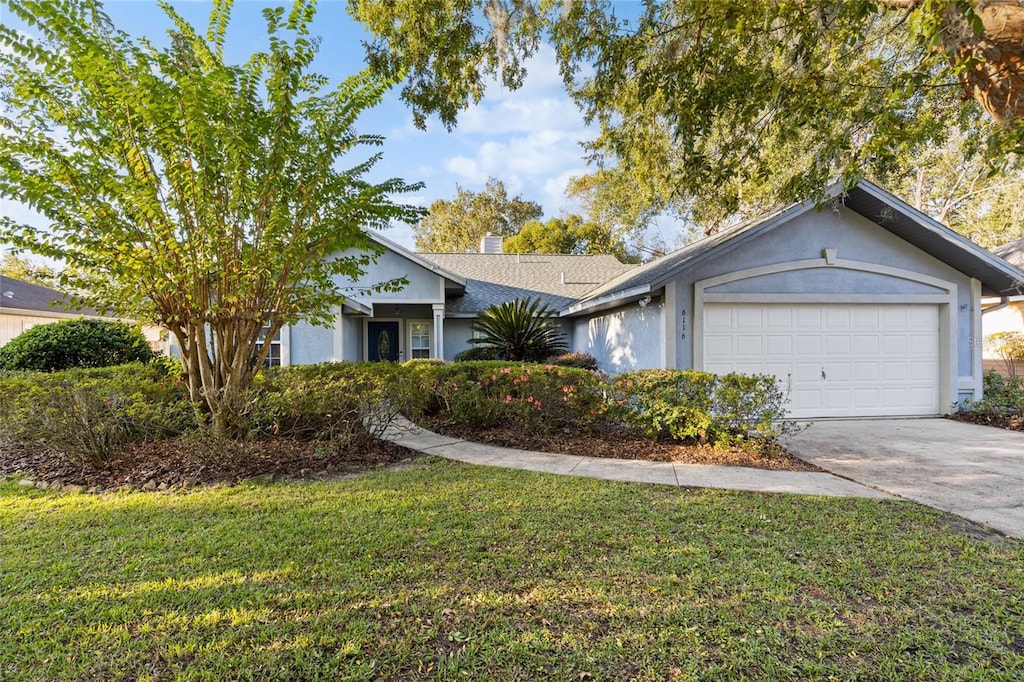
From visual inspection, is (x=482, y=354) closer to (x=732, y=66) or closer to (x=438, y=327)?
(x=438, y=327)

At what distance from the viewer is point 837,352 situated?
32.0ft

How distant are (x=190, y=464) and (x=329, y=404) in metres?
1.64

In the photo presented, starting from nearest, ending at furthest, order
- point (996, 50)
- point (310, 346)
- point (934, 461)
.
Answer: point (996, 50)
point (934, 461)
point (310, 346)

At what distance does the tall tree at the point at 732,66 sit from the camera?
17.6 feet

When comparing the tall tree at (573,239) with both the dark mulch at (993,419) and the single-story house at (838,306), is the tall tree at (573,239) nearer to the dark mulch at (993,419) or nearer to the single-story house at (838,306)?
the single-story house at (838,306)

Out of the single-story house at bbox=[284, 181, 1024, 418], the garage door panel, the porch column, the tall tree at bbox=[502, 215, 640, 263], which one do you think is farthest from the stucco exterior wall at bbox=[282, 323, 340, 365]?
the tall tree at bbox=[502, 215, 640, 263]

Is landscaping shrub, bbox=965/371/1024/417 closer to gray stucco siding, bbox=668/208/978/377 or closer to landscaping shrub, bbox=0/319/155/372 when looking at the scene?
gray stucco siding, bbox=668/208/978/377

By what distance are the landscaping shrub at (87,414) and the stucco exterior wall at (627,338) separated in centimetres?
786

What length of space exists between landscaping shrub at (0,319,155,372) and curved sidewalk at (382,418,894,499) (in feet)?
25.8

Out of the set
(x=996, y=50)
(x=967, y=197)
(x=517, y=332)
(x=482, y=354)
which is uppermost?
(x=967, y=197)

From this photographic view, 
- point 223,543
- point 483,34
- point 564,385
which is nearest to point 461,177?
point 483,34

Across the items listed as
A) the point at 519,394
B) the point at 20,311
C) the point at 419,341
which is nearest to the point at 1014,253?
the point at 519,394

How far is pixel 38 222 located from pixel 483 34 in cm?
654

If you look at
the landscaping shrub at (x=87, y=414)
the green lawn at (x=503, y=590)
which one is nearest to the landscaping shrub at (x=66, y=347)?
the landscaping shrub at (x=87, y=414)
